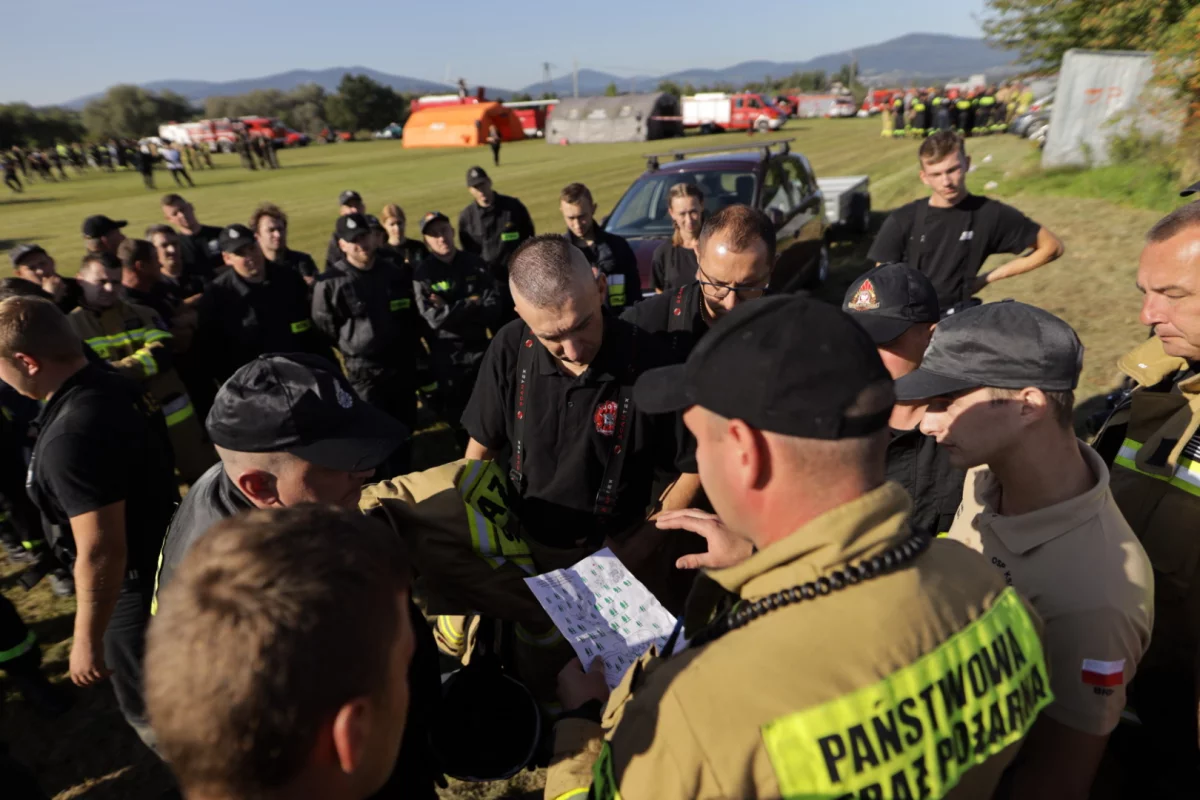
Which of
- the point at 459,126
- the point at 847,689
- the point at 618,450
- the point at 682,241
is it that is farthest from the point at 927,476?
the point at 459,126

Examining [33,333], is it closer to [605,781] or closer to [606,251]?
[605,781]

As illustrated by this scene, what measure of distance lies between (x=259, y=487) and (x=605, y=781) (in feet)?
3.97

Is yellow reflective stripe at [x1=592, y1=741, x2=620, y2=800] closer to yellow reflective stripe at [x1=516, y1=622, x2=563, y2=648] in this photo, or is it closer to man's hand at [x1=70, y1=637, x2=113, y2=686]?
yellow reflective stripe at [x1=516, y1=622, x2=563, y2=648]

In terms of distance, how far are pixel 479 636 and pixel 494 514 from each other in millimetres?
394

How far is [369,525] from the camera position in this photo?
1.18m

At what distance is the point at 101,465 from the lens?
2.51 m

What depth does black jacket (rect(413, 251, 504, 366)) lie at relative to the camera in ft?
17.8

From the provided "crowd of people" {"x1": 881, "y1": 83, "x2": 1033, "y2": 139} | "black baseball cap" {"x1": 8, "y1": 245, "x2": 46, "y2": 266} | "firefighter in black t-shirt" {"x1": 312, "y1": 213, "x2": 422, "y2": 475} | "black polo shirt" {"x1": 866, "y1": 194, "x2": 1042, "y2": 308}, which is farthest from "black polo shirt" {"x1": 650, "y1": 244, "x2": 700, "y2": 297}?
"crowd of people" {"x1": 881, "y1": 83, "x2": 1033, "y2": 139}

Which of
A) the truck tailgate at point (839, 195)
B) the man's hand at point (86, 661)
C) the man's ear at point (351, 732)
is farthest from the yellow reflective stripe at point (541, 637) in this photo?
the truck tailgate at point (839, 195)

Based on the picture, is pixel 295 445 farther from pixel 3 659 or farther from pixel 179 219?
pixel 179 219

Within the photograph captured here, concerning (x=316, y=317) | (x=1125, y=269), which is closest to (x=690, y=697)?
(x=316, y=317)

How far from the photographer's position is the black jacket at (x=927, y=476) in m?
2.42

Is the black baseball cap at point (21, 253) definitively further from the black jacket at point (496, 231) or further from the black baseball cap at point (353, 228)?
the black jacket at point (496, 231)

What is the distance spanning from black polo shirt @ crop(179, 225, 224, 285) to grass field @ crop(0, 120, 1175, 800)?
3.04 m
